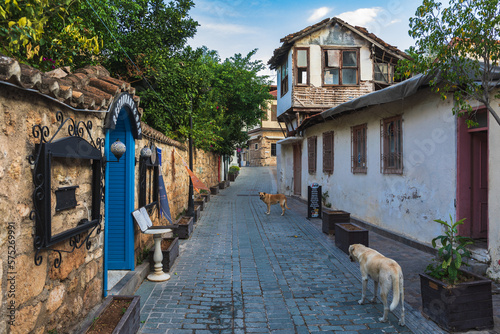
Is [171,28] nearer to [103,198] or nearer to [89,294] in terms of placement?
[103,198]

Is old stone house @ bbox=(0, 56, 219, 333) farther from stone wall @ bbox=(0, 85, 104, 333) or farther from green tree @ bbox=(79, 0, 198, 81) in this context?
green tree @ bbox=(79, 0, 198, 81)

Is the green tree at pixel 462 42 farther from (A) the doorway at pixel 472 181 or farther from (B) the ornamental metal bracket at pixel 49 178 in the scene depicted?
(B) the ornamental metal bracket at pixel 49 178

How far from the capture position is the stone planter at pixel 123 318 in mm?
3003

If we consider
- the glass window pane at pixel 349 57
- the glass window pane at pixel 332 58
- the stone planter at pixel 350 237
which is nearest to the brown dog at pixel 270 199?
the stone planter at pixel 350 237

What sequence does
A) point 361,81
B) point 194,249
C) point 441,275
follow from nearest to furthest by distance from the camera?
1. point 441,275
2. point 194,249
3. point 361,81

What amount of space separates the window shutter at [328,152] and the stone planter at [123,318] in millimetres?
9807

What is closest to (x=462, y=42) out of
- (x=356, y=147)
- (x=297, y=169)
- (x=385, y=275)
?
(x=385, y=275)

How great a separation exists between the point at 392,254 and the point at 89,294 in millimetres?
5609

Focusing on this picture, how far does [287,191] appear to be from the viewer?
18891 mm

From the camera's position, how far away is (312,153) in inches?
566

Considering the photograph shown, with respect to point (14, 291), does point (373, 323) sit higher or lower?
lower

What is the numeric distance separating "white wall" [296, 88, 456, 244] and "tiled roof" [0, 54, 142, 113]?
577 centimetres

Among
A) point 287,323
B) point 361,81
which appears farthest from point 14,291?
point 361,81

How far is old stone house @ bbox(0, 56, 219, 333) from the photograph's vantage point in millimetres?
2293
